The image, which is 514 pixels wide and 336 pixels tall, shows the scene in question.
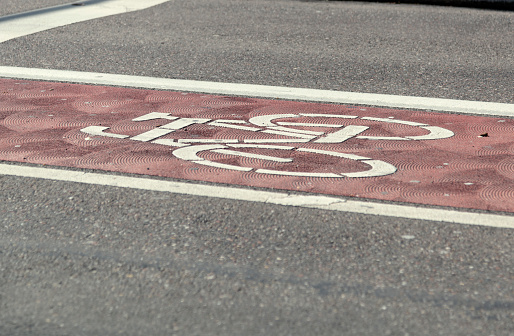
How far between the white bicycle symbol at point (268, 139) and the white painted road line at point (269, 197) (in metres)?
0.51

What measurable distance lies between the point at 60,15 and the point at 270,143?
7.57 meters

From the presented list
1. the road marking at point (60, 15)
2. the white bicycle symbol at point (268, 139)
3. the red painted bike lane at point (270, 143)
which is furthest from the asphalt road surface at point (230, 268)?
the road marking at point (60, 15)

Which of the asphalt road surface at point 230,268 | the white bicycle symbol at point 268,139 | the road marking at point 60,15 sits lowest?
the asphalt road surface at point 230,268

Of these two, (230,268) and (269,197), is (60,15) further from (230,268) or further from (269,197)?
(230,268)

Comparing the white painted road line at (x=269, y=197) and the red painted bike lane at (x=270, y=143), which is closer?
the white painted road line at (x=269, y=197)

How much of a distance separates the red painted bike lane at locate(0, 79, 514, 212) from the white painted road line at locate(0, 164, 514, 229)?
0.17 meters

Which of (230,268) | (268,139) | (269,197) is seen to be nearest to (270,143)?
(268,139)

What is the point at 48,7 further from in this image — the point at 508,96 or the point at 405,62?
the point at 508,96

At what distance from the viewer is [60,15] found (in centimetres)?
1259

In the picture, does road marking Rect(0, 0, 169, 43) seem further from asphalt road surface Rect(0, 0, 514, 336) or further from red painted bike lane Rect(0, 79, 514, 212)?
asphalt road surface Rect(0, 0, 514, 336)

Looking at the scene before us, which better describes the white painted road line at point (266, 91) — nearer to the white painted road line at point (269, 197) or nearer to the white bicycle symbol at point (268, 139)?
the white bicycle symbol at point (268, 139)

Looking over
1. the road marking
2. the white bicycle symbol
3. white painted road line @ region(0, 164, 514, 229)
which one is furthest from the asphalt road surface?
the road marking

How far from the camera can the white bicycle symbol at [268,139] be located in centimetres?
575

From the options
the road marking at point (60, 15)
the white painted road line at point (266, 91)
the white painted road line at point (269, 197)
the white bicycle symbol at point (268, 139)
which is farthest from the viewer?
the road marking at point (60, 15)
